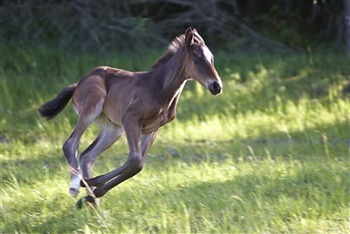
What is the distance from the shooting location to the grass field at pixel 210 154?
18.9ft

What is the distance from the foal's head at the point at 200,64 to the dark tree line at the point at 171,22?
22.2 ft

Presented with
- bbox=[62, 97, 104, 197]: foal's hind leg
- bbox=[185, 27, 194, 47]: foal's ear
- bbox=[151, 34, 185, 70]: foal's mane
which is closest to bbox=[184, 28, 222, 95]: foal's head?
bbox=[185, 27, 194, 47]: foal's ear

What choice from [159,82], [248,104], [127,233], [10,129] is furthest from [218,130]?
[127,233]

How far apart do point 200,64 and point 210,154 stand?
2.95 metres

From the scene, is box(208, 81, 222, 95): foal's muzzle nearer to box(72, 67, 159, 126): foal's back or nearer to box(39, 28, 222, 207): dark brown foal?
box(39, 28, 222, 207): dark brown foal

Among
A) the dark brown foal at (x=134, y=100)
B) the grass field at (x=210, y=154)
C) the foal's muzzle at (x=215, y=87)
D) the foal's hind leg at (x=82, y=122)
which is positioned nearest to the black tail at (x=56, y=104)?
the dark brown foal at (x=134, y=100)

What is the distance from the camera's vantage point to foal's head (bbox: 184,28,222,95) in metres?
5.44

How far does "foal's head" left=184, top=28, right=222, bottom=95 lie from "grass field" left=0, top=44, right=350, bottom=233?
1.06 metres

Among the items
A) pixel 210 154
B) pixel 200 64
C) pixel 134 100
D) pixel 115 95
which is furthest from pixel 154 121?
pixel 210 154

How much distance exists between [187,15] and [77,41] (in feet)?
7.41

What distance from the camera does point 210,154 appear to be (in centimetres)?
837

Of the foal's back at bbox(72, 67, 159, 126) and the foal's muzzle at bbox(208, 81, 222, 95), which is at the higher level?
the foal's muzzle at bbox(208, 81, 222, 95)

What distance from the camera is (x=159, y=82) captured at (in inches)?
233

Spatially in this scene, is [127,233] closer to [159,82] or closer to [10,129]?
[159,82]
